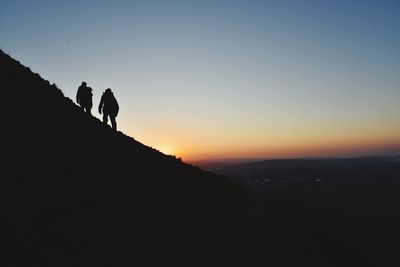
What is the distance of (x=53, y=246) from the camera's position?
11766 mm

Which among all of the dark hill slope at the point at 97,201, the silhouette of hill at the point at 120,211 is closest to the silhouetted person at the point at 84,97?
the silhouette of hill at the point at 120,211

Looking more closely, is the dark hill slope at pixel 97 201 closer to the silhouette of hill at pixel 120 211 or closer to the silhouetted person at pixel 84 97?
the silhouette of hill at pixel 120 211

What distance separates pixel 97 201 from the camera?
14.8m

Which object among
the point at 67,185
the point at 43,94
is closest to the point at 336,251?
the point at 67,185

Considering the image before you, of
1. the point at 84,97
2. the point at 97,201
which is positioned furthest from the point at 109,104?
the point at 97,201

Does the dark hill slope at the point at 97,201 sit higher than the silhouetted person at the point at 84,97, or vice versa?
the silhouetted person at the point at 84,97

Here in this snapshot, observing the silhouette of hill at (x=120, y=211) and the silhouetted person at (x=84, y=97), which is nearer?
the silhouette of hill at (x=120, y=211)

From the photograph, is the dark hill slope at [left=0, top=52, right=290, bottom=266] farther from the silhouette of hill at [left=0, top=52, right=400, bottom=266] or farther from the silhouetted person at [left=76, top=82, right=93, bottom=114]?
the silhouetted person at [left=76, top=82, right=93, bottom=114]

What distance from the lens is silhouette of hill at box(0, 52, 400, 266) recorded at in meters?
12.5

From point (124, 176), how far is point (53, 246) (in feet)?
20.7

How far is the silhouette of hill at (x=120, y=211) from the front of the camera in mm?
12477

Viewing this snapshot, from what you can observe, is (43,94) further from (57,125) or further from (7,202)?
(7,202)

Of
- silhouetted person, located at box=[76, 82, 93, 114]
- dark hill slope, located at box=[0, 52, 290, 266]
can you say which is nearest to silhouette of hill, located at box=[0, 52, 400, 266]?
dark hill slope, located at box=[0, 52, 290, 266]

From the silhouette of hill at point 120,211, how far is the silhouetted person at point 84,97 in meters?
0.82
